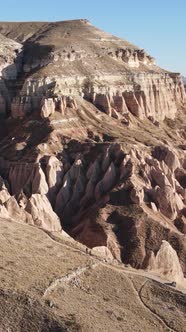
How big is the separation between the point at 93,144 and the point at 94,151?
146 cm

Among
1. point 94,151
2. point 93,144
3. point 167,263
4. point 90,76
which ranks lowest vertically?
point 167,263

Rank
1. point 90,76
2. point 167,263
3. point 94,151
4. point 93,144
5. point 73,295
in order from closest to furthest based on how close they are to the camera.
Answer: point 73,295
point 167,263
point 94,151
point 93,144
point 90,76

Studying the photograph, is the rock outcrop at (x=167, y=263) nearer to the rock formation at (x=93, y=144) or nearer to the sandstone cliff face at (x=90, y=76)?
the rock formation at (x=93, y=144)

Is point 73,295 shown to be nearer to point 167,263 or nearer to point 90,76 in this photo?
point 167,263

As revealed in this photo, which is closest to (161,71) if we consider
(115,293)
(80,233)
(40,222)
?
(80,233)

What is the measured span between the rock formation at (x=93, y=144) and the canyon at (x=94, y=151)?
150 millimetres

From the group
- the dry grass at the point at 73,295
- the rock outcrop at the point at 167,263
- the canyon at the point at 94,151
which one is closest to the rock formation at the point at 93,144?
the canyon at the point at 94,151

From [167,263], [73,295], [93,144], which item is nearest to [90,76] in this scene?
[93,144]

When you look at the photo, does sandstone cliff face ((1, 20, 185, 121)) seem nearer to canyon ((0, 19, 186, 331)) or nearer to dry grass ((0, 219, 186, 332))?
canyon ((0, 19, 186, 331))

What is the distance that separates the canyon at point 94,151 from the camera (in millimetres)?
56094

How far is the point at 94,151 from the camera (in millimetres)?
73500

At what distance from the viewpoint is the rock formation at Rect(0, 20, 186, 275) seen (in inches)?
2384

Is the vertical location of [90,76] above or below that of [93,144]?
above

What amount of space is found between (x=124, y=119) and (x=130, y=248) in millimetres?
34495
